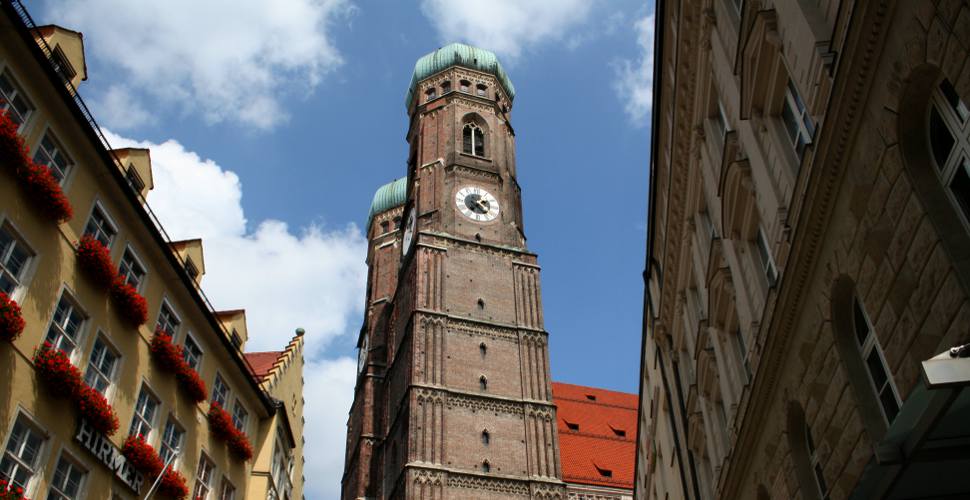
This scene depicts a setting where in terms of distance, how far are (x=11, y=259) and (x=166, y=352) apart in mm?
4146

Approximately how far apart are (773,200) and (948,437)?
4634mm

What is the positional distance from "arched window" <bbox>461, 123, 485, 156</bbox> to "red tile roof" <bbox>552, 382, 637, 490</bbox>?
52.5 feet

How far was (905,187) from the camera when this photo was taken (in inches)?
268

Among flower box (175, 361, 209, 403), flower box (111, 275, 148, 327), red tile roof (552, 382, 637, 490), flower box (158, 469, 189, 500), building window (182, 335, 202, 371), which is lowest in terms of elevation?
flower box (158, 469, 189, 500)

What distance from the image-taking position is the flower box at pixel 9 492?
32.7ft

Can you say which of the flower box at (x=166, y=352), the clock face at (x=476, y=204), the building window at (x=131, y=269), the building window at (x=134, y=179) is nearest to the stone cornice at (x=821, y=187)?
the flower box at (x=166, y=352)

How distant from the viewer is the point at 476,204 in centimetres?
4853

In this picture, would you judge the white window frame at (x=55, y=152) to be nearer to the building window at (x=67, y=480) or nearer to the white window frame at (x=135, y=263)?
the white window frame at (x=135, y=263)

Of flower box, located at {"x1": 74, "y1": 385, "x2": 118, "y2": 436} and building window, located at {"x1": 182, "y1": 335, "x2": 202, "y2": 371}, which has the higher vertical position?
building window, located at {"x1": 182, "y1": 335, "x2": 202, "y2": 371}

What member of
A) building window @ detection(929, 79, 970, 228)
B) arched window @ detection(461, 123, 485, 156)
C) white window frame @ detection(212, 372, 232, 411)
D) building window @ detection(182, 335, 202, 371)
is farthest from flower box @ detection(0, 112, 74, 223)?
arched window @ detection(461, 123, 485, 156)

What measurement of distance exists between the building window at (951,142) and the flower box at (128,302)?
39.0 ft

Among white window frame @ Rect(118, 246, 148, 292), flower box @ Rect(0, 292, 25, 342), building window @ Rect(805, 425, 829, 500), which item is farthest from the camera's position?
white window frame @ Rect(118, 246, 148, 292)

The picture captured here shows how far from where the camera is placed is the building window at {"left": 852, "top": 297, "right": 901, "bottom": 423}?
7.84 meters

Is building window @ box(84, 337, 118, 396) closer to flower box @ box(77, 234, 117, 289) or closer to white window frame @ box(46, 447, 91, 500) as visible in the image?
flower box @ box(77, 234, 117, 289)
